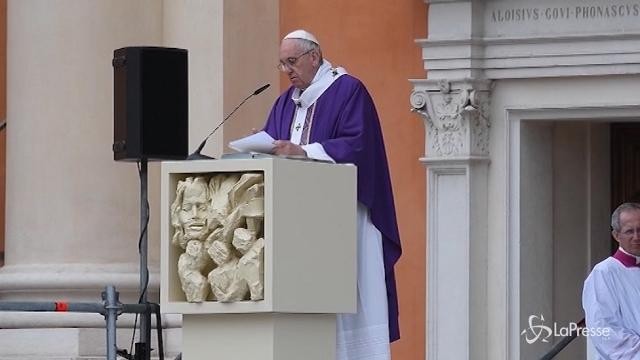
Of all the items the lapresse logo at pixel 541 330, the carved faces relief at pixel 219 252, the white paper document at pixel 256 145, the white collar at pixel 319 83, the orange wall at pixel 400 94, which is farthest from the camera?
the orange wall at pixel 400 94

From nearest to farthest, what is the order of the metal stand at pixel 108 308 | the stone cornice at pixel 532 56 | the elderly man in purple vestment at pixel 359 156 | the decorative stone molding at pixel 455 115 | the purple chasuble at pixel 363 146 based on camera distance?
the elderly man in purple vestment at pixel 359 156
the purple chasuble at pixel 363 146
the metal stand at pixel 108 308
the stone cornice at pixel 532 56
the decorative stone molding at pixel 455 115

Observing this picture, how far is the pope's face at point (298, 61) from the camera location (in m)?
10.7

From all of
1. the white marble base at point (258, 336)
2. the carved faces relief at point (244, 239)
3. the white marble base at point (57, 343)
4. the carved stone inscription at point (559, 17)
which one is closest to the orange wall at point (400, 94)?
the carved stone inscription at point (559, 17)

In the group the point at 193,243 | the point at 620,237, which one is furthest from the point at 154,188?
the point at 193,243

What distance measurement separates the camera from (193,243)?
9.74 m

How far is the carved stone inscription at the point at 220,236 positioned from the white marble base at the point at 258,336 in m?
0.11

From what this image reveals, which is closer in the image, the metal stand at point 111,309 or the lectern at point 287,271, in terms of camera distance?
the lectern at point 287,271

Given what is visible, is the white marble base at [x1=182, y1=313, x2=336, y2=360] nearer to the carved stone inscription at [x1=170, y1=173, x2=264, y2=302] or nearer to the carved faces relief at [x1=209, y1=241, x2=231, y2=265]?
the carved stone inscription at [x1=170, y1=173, x2=264, y2=302]

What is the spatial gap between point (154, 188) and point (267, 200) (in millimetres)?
5777

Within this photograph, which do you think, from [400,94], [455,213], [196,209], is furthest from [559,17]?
[196,209]

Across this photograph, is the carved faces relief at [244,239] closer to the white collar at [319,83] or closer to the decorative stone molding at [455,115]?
the white collar at [319,83]

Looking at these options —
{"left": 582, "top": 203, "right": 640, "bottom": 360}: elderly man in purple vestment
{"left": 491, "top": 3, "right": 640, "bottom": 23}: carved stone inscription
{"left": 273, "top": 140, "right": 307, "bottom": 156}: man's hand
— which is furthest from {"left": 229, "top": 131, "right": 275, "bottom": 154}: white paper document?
{"left": 491, "top": 3, "right": 640, "bottom": 23}: carved stone inscription

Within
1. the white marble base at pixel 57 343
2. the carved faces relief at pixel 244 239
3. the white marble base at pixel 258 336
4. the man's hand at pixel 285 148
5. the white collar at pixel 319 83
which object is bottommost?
the white marble base at pixel 57 343

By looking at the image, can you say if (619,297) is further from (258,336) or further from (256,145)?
(258,336)
